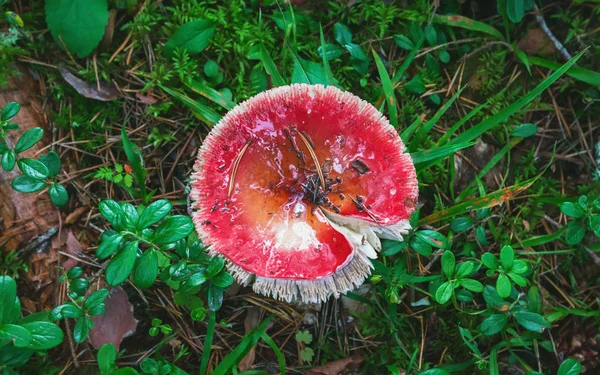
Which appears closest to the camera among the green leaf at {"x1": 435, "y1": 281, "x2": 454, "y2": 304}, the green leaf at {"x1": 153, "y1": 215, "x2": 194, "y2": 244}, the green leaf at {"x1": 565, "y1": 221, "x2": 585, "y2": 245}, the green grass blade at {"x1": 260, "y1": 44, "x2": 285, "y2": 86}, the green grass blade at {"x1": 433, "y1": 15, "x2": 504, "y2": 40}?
the green leaf at {"x1": 153, "y1": 215, "x2": 194, "y2": 244}

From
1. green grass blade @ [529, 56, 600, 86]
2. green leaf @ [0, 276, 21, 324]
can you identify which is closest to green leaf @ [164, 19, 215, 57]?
green leaf @ [0, 276, 21, 324]

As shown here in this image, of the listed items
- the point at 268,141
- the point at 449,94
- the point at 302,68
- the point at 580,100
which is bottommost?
the point at 580,100

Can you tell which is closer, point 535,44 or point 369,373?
point 369,373

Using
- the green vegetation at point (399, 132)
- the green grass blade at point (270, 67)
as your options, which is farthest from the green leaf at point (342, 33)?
the green grass blade at point (270, 67)

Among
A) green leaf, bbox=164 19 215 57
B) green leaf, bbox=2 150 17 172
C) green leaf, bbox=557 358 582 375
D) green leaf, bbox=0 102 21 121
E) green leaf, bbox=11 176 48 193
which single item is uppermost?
green leaf, bbox=164 19 215 57

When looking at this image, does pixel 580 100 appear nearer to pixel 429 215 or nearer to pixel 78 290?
pixel 429 215

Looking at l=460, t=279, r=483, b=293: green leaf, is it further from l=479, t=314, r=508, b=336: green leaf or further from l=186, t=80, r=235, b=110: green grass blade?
l=186, t=80, r=235, b=110: green grass blade

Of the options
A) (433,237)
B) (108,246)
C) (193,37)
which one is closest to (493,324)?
(433,237)

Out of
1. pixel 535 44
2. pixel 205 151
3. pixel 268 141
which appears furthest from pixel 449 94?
pixel 205 151
